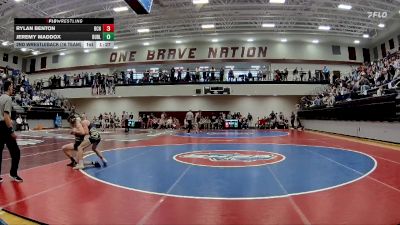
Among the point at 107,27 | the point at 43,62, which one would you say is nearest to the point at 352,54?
the point at 107,27

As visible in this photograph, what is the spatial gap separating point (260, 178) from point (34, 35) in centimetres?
1076

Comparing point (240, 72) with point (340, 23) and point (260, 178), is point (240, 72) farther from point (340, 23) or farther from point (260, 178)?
point (260, 178)

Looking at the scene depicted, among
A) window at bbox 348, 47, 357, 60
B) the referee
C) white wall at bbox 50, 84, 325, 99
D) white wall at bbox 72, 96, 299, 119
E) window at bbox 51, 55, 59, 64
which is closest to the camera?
the referee

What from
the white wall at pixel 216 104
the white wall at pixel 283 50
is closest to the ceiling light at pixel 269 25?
the white wall at pixel 283 50

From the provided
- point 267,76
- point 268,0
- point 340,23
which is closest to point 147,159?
point 268,0

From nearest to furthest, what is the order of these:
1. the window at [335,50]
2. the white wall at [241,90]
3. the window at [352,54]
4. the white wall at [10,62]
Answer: the white wall at [241,90], the window at [335,50], the window at [352,54], the white wall at [10,62]

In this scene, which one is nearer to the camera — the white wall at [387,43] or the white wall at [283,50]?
the white wall at [387,43]

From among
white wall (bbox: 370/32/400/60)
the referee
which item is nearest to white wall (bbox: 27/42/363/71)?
white wall (bbox: 370/32/400/60)
